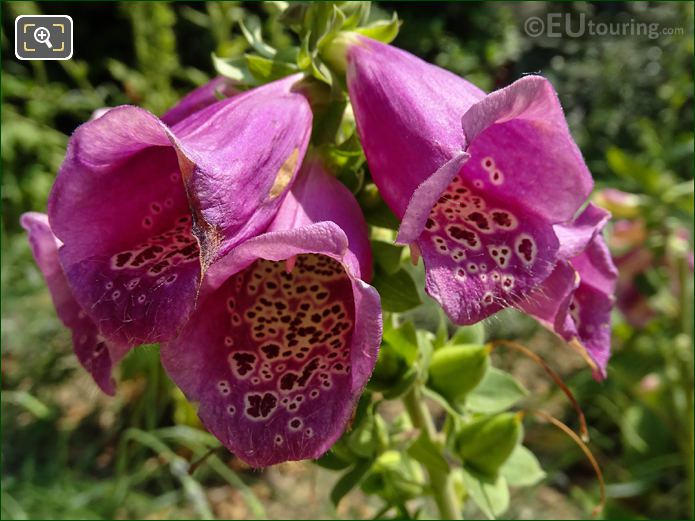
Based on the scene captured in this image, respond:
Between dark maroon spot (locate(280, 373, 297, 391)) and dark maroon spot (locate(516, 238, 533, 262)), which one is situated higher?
dark maroon spot (locate(516, 238, 533, 262))

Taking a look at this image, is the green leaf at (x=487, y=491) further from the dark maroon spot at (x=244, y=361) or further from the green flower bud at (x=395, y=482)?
the dark maroon spot at (x=244, y=361)

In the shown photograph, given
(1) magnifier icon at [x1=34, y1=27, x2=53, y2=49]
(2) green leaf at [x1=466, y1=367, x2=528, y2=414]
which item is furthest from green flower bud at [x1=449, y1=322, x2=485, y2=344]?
(1) magnifier icon at [x1=34, y1=27, x2=53, y2=49]

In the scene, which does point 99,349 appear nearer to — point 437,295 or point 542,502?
point 437,295

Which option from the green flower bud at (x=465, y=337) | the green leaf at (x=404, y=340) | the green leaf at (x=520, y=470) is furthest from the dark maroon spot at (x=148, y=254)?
the green leaf at (x=520, y=470)

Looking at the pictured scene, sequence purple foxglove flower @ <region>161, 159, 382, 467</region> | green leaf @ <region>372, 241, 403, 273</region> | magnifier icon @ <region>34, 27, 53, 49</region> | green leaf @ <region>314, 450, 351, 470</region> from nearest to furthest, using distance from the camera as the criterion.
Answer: purple foxglove flower @ <region>161, 159, 382, 467</region> < green leaf @ <region>372, 241, 403, 273</region> < green leaf @ <region>314, 450, 351, 470</region> < magnifier icon @ <region>34, 27, 53, 49</region>

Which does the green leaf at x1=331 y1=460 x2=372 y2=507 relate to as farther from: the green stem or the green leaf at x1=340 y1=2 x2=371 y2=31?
the green leaf at x1=340 y1=2 x2=371 y2=31

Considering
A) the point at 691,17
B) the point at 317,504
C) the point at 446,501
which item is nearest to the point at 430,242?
the point at 446,501
